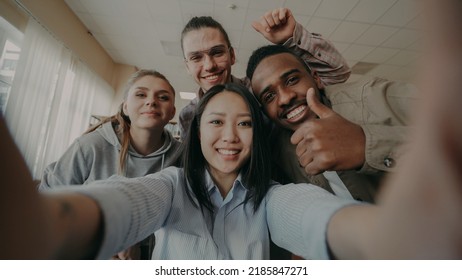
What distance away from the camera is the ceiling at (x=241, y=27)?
20.7 inches

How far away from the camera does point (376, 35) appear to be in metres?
0.59

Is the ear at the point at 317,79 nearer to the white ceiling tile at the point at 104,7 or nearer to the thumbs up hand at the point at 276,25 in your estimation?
the thumbs up hand at the point at 276,25

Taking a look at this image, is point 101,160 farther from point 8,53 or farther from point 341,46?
point 341,46

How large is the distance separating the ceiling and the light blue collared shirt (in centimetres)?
23

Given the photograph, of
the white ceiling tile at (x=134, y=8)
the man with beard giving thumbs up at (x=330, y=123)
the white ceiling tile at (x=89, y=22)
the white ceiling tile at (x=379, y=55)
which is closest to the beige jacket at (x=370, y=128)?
the man with beard giving thumbs up at (x=330, y=123)

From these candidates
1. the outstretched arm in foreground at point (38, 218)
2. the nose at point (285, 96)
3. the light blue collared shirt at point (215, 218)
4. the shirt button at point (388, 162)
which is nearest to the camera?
the outstretched arm in foreground at point (38, 218)

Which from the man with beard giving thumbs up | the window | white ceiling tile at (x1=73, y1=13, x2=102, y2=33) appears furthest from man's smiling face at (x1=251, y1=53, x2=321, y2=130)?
the window

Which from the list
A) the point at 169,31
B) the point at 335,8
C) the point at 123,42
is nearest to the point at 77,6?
the point at 123,42

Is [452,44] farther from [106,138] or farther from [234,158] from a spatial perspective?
[106,138]

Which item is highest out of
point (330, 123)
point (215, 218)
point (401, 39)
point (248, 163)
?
point (401, 39)

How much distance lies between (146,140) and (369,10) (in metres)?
0.67

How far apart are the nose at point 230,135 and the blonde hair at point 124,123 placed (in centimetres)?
16
